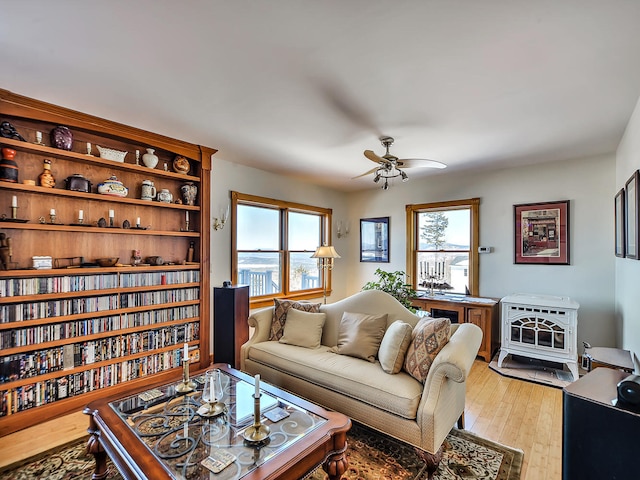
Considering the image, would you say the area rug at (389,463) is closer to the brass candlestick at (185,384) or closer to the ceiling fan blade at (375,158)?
the brass candlestick at (185,384)

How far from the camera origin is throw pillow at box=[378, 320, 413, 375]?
2.34 meters

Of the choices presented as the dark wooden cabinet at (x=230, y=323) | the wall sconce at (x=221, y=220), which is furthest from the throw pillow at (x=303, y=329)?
the wall sconce at (x=221, y=220)

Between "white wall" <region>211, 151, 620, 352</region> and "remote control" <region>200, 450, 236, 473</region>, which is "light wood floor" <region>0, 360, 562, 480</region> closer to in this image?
"white wall" <region>211, 151, 620, 352</region>

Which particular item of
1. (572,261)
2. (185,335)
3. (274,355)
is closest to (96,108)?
(185,335)

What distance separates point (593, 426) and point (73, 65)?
11.2 ft

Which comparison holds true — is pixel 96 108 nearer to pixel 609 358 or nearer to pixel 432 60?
pixel 432 60

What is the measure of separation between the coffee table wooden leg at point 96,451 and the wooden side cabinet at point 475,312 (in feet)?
12.7

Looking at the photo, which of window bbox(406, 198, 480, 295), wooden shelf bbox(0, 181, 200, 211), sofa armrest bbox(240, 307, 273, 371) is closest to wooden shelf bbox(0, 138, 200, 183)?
wooden shelf bbox(0, 181, 200, 211)

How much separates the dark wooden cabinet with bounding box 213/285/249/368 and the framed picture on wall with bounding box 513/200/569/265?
3.67 meters

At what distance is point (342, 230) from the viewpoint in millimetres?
6020

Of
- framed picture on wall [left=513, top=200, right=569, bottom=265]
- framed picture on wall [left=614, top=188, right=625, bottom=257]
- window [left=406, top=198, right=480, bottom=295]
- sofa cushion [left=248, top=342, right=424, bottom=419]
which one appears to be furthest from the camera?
window [left=406, top=198, right=480, bottom=295]

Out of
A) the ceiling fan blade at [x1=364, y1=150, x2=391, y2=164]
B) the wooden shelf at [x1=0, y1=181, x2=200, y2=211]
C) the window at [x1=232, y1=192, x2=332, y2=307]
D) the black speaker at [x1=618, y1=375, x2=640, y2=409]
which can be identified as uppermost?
the ceiling fan blade at [x1=364, y1=150, x2=391, y2=164]

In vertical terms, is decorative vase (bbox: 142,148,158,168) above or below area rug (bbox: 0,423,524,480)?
above

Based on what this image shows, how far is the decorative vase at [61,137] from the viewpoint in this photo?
8.91ft
